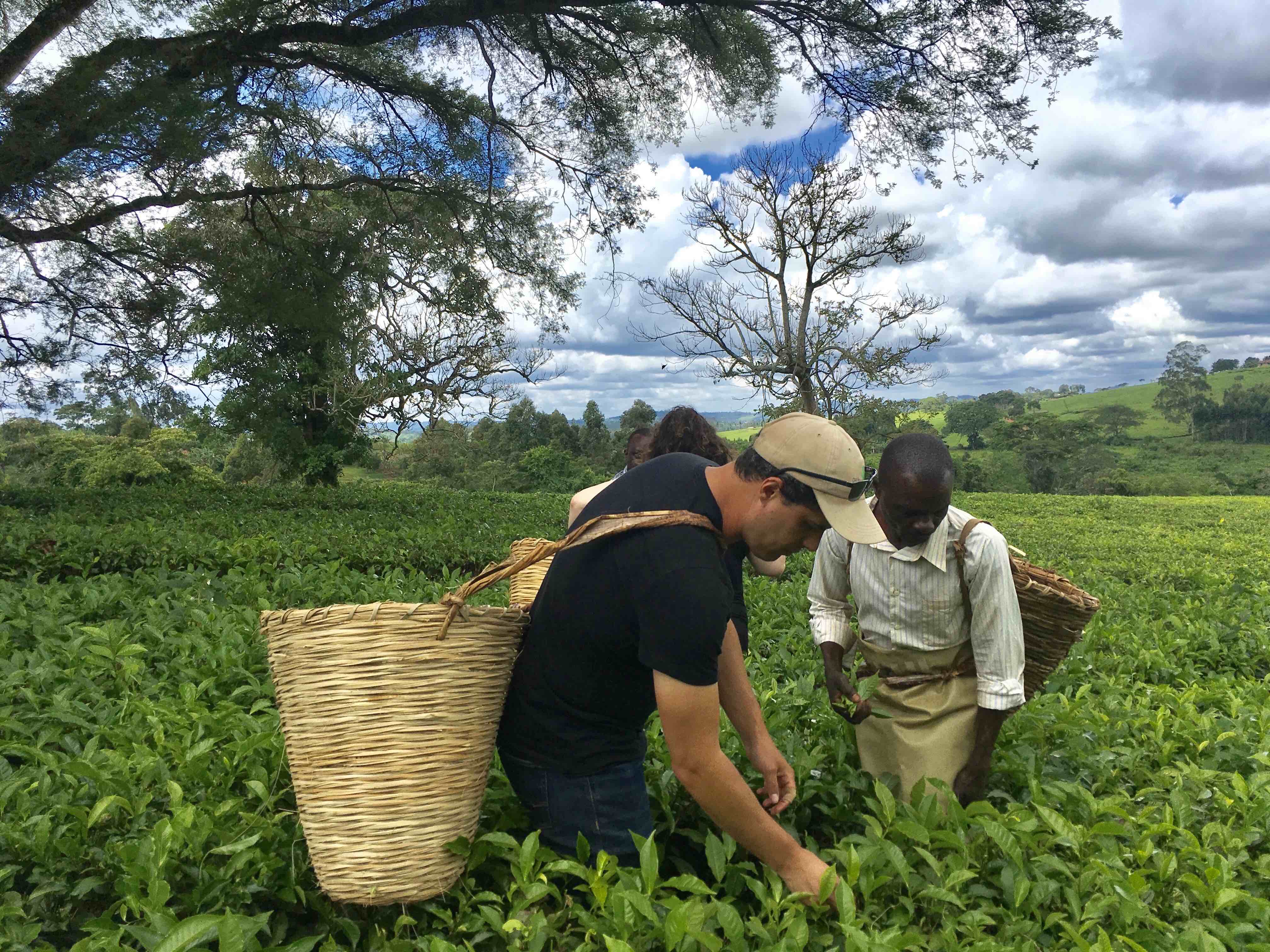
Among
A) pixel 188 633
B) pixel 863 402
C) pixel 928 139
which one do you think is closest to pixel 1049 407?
pixel 863 402

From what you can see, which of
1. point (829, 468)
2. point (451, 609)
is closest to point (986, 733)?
point (829, 468)

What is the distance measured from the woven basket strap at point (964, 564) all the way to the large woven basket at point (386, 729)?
926 mm

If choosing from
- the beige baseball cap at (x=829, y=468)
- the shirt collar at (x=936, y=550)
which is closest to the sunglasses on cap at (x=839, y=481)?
the beige baseball cap at (x=829, y=468)

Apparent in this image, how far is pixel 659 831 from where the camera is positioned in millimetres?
2223

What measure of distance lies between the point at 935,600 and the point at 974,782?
0.52 metres

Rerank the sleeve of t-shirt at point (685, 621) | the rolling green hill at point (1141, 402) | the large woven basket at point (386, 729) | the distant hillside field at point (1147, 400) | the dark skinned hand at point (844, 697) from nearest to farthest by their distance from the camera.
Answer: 1. the sleeve of t-shirt at point (685, 621)
2. the large woven basket at point (386, 729)
3. the dark skinned hand at point (844, 697)
4. the rolling green hill at point (1141, 402)
5. the distant hillside field at point (1147, 400)

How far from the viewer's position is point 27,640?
3.74 metres

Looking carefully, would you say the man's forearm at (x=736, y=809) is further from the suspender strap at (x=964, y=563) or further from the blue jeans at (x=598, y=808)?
the suspender strap at (x=964, y=563)

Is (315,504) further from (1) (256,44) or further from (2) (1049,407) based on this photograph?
(2) (1049,407)

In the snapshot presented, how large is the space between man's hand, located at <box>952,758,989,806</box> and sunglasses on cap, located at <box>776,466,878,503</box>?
104 centimetres

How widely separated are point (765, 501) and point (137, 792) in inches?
72.5

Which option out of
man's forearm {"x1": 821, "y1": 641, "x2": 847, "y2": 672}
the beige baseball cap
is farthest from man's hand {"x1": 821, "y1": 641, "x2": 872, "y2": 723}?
the beige baseball cap

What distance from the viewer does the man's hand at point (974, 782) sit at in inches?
94.3

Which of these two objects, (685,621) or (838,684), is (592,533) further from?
(838,684)
